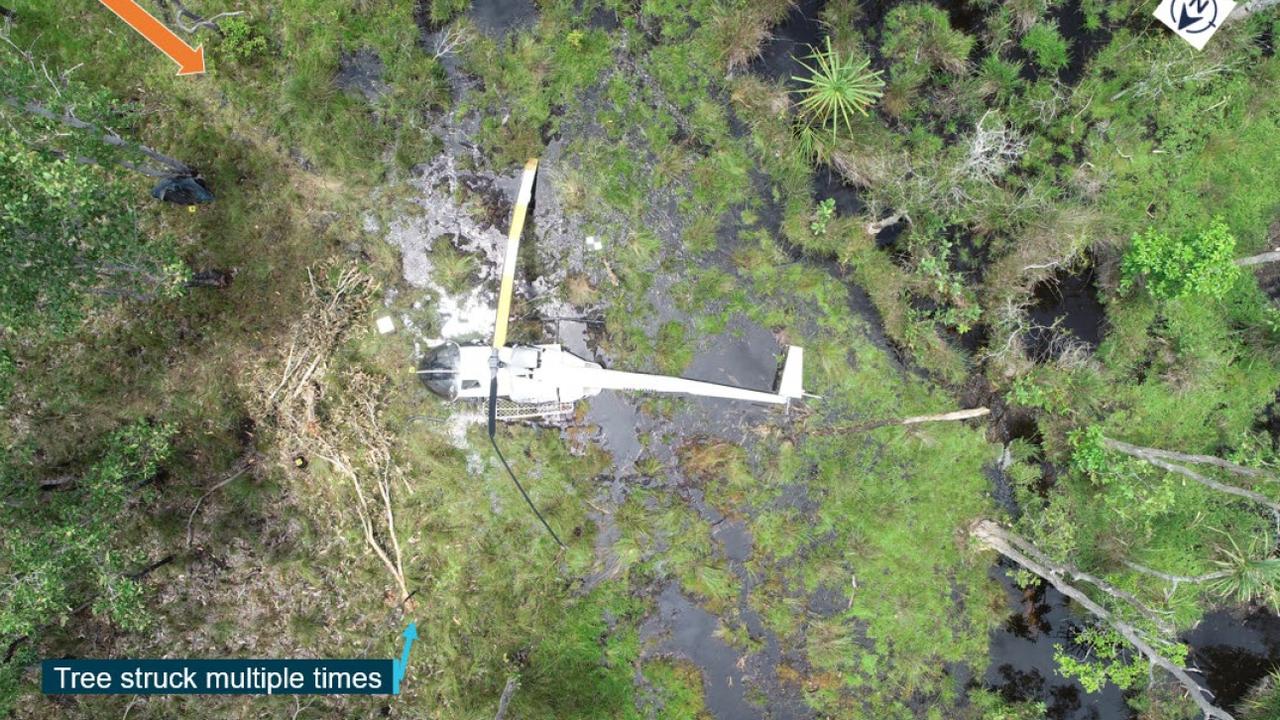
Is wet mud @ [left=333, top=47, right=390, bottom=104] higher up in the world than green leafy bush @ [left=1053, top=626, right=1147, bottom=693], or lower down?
higher up

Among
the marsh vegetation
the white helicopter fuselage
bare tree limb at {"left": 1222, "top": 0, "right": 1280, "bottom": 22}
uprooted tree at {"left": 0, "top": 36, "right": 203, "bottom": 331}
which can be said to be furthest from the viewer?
the marsh vegetation

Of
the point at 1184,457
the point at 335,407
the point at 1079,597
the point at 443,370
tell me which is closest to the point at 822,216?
the point at 443,370

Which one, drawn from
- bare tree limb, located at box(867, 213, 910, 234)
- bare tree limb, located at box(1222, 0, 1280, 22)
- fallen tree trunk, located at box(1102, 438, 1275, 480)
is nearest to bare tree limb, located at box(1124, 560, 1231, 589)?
fallen tree trunk, located at box(1102, 438, 1275, 480)

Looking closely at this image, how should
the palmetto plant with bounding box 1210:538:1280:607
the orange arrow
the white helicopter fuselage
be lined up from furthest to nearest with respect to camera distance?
the orange arrow
the white helicopter fuselage
the palmetto plant with bounding box 1210:538:1280:607

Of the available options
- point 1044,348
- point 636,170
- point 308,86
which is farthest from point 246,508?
point 1044,348

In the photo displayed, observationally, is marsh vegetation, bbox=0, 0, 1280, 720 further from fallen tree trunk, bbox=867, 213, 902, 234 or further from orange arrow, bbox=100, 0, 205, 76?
orange arrow, bbox=100, 0, 205, 76

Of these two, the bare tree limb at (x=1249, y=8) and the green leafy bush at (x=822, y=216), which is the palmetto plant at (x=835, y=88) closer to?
the green leafy bush at (x=822, y=216)

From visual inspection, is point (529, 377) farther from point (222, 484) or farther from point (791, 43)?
point (791, 43)

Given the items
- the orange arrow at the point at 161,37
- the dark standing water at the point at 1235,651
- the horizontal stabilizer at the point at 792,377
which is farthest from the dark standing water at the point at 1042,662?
the orange arrow at the point at 161,37
